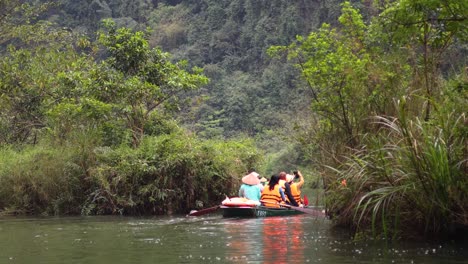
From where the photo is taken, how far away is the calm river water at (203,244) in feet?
32.4

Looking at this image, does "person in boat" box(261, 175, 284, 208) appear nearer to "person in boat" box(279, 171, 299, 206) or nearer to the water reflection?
"person in boat" box(279, 171, 299, 206)

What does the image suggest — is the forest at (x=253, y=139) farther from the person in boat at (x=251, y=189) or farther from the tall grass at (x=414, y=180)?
the person in boat at (x=251, y=189)

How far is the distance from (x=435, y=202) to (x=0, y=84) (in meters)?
19.5

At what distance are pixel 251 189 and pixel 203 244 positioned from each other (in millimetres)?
6819

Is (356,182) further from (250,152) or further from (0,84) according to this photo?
(0,84)

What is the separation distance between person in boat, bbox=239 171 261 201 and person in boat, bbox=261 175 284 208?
228 mm

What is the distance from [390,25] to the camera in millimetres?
10336

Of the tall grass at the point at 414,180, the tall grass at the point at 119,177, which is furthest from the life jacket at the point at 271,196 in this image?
the tall grass at the point at 414,180

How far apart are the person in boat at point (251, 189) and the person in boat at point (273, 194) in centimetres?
23

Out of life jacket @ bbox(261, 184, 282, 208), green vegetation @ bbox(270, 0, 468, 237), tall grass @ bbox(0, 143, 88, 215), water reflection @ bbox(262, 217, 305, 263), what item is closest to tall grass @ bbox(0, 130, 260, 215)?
tall grass @ bbox(0, 143, 88, 215)

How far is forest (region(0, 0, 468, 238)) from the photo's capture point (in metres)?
10.1

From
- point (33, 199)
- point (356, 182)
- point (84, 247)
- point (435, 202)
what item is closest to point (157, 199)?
point (33, 199)

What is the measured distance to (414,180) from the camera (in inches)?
394

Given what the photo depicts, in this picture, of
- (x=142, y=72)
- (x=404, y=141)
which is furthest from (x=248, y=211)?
(x=404, y=141)
